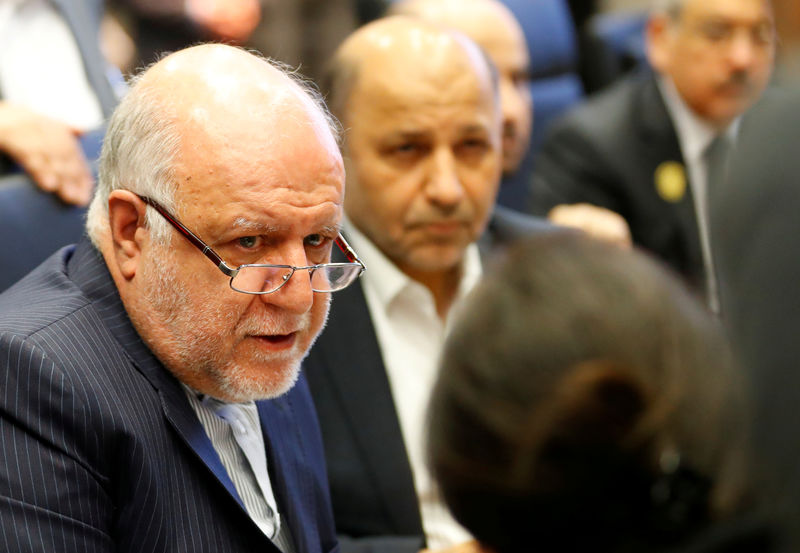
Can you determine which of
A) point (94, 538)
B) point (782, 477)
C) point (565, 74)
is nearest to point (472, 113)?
point (94, 538)

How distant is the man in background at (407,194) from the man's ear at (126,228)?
547mm

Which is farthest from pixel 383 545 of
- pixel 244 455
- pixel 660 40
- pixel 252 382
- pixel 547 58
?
pixel 547 58

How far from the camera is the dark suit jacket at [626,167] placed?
2537 mm

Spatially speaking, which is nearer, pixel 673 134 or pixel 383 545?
pixel 383 545

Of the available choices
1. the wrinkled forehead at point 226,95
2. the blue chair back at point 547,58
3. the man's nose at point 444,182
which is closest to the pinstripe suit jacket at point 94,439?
the wrinkled forehead at point 226,95

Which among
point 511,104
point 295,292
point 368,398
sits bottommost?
point 368,398

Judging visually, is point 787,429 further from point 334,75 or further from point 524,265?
point 334,75

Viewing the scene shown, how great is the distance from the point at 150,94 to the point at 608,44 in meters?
2.76

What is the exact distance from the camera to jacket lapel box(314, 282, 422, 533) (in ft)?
5.53

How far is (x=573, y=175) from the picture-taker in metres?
2.71

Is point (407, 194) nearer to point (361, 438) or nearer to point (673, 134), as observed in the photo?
point (361, 438)

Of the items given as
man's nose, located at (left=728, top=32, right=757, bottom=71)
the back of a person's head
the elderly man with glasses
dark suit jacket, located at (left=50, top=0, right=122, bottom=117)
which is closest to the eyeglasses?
the elderly man with glasses

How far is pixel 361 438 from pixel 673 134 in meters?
1.43

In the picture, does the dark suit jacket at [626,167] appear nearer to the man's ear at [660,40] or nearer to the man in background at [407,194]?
the man's ear at [660,40]
